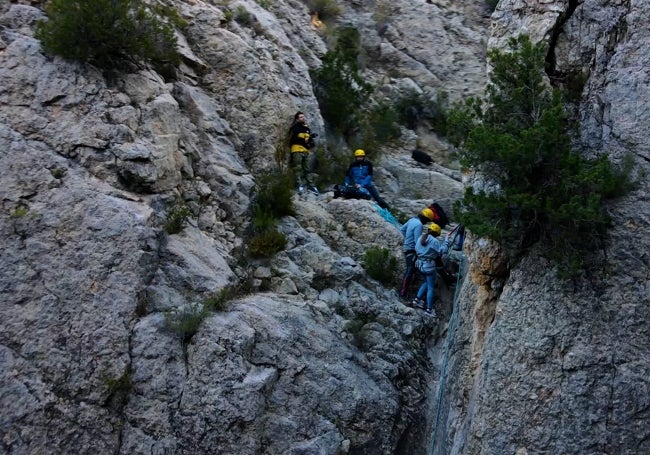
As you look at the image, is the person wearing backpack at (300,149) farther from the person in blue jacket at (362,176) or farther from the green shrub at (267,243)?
the green shrub at (267,243)

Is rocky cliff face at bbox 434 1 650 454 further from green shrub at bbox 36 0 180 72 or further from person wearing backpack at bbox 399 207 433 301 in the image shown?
green shrub at bbox 36 0 180 72

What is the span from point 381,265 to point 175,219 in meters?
3.81

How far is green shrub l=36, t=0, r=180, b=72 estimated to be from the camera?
1099 centimetres

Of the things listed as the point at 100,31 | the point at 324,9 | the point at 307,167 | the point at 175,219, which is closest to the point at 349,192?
the point at 307,167

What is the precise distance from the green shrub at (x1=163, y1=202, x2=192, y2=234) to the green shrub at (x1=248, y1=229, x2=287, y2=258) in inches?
51.1

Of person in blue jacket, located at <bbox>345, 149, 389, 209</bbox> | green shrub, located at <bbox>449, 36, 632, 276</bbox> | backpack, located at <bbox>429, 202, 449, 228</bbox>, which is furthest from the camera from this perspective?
person in blue jacket, located at <bbox>345, 149, 389, 209</bbox>

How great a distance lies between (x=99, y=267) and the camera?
30.4ft

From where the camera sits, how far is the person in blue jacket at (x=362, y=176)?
1423 cm

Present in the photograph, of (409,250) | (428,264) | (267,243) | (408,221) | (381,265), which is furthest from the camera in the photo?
(408,221)

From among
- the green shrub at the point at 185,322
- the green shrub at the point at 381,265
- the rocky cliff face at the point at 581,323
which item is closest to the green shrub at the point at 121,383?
the green shrub at the point at 185,322

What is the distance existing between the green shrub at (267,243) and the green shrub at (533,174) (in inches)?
135

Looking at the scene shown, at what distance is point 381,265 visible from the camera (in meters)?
12.3

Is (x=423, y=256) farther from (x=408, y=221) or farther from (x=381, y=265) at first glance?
(x=408, y=221)

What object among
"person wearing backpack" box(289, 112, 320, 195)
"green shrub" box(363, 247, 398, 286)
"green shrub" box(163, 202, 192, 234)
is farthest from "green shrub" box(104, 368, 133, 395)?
"person wearing backpack" box(289, 112, 320, 195)
